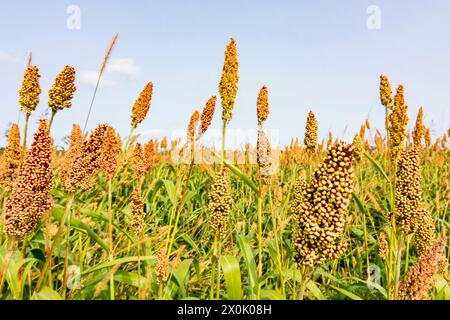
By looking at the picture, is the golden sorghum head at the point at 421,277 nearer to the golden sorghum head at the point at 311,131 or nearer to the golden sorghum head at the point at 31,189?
the golden sorghum head at the point at 311,131

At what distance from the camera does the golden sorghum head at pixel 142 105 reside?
3.17 m

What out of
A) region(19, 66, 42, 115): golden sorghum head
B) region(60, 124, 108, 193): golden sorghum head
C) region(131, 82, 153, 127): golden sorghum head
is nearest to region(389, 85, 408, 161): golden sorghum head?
region(131, 82, 153, 127): golden sorghum head

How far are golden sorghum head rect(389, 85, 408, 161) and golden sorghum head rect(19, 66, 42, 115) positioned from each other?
2.39 meters

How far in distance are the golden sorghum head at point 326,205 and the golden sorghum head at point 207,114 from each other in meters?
1.08

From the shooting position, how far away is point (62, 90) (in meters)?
2.31

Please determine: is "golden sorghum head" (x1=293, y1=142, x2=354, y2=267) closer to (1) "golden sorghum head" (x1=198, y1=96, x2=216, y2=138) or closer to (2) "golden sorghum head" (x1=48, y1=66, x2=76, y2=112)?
(1) "golden sorghum head" (x1=198, y1=96, x2=216, y2=138)

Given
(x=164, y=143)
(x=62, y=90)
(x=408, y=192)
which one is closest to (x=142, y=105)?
(x=62, y=90)

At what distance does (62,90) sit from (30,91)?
474 mm

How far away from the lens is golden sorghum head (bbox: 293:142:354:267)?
180 cm

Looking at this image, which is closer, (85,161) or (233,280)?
(85,161)

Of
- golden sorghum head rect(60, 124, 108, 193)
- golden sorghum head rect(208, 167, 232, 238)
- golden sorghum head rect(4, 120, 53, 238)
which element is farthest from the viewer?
golden sorghum head rect(208, 167, 232, 238)

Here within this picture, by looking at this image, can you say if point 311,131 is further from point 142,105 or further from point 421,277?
point 421,277
